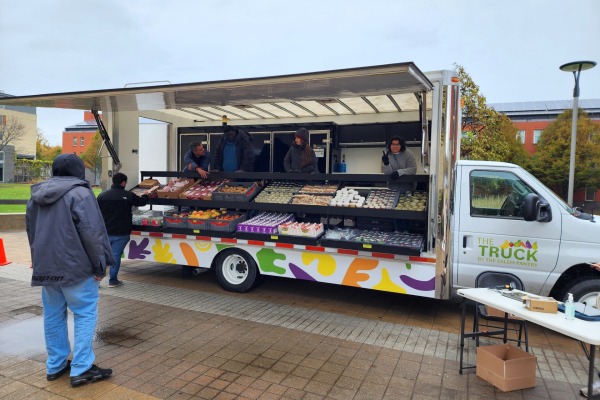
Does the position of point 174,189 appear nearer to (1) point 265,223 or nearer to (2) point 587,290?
(1) point 265,223

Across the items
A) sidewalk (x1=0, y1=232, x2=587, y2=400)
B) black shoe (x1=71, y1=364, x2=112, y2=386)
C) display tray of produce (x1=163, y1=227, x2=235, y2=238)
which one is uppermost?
display tray of produce (x1=163, y1=227, x2=235, y2=238)

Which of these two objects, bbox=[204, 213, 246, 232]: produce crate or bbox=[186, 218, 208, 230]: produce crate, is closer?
bbox=[204, 213, 246, 232]: produce crate

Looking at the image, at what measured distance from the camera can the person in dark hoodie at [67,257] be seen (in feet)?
11.2

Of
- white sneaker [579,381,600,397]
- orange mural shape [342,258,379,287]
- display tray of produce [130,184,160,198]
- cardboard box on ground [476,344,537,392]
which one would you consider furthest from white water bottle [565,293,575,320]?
display tray of produce [130,184,160,198]

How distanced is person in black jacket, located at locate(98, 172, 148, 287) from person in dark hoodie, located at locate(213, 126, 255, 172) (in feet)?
5.58

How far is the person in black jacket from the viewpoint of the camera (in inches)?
259

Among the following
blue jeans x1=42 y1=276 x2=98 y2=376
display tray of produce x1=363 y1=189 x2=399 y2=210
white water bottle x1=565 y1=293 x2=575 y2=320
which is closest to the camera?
white water bottle x1=565 y1=293 x2=575 y2=320

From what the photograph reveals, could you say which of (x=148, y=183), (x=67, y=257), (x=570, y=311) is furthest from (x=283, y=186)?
(x=570, y=311)

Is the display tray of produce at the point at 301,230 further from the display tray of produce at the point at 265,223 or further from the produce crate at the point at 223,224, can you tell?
the produce crate at the point at 223,224

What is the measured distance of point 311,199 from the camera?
6082 millimetres

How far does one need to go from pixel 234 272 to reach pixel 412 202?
117 inches

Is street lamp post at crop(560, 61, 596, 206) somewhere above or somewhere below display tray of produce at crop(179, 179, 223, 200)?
above

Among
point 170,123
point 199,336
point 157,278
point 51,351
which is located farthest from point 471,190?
point 170,123

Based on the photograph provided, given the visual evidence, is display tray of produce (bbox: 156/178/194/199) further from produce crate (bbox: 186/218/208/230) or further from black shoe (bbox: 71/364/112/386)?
black shoe (bbox: 71/364/112/386)
